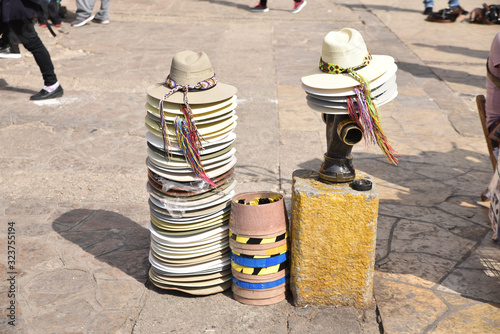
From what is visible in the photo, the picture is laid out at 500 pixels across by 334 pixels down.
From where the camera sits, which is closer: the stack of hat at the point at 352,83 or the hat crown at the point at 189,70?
Result: the stack of hat at the point at 352,83

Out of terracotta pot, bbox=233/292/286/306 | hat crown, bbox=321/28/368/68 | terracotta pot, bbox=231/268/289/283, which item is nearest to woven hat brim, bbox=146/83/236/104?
hat crown, bbox=321/28/368/68

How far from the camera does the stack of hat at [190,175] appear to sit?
2973 millimetres

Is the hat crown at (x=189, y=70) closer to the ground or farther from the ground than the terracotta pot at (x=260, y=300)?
farther from the ground

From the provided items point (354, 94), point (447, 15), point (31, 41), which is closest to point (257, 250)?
point (354, 94)

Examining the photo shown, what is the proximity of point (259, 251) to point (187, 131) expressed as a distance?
770 millimetres

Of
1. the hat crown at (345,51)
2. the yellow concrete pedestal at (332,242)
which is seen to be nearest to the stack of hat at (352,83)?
the hat crown at (345,51)

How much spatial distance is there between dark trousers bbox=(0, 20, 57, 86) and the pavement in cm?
38

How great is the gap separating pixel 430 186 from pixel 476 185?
1.34 feet

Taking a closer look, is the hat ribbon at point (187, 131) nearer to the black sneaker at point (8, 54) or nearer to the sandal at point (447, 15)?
the black sneaker at point (8, 54)

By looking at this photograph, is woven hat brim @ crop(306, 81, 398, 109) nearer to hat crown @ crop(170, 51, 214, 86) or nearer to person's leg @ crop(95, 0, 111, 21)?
Answer: hat crown @ crop(170, 51, 214, 86)

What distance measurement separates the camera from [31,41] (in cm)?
607

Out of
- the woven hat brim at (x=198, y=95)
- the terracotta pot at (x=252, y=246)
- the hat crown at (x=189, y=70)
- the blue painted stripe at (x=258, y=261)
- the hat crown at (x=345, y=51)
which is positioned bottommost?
the blue painted stripe at (x=258, y=261)

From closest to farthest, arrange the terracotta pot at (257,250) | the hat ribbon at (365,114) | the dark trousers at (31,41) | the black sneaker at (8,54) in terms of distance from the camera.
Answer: the hat ribbon at (365,114), the terracotta pot at (257,250), the dark trousers at (31,41), the black sneaker at (8,54)

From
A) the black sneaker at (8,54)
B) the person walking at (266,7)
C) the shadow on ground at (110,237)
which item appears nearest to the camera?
the shadow on ground at (110,237)
